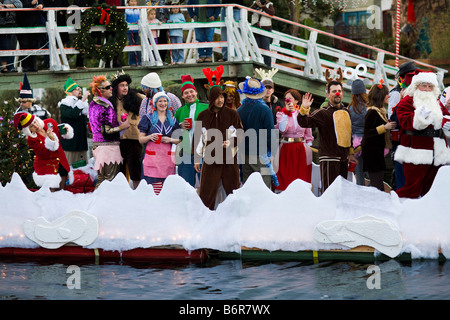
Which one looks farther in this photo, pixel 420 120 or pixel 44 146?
pixel 44 146

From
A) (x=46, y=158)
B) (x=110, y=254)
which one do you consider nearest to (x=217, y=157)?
(x=110, y=254)

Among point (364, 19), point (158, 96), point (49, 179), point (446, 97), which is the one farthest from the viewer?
point (364, 19)

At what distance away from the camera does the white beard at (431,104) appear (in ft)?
32.8

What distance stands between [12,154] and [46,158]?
1.46 metres

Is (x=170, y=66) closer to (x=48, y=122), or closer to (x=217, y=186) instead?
(x=48, y=122)

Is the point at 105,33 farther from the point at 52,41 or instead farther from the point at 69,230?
the point at 69,230

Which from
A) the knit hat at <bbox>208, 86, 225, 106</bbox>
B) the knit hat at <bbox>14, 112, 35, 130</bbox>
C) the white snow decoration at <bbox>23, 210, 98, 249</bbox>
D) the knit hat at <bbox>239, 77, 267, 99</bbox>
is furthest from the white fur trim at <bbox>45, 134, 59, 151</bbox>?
the knit hat at <bbox>239, 77, 267, 99</bbox>

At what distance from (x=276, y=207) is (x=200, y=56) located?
7.04 m

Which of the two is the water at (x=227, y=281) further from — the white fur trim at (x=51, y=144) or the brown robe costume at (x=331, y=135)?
the white fur trim at (x=51, y=144)

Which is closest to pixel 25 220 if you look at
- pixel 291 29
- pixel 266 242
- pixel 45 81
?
pixel 266 242

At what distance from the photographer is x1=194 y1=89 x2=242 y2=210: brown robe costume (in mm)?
10297

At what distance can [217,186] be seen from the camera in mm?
10352

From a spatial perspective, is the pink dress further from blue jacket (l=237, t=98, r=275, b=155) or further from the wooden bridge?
the wooden bridge

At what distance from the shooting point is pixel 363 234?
30.6ft
